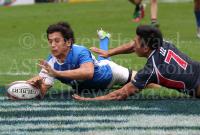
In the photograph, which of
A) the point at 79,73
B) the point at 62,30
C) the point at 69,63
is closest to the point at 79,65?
the point at 69,63

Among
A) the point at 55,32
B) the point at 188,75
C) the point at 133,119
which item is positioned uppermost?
the point at 55,32

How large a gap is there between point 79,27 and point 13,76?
707 centimetres

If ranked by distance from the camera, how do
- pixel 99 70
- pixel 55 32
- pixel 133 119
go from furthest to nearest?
pixel 99 70 → pixel 55 32 → pixel 133 119

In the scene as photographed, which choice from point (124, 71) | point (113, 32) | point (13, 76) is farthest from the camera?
point (113, 32)

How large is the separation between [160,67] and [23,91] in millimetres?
1672

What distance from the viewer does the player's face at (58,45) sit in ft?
15.7

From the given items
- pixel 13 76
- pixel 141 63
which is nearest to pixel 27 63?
pixel 13 76

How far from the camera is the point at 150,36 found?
4.42 m

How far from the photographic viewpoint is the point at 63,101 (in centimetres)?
480

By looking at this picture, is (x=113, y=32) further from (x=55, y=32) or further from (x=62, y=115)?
(x=62, y=115)

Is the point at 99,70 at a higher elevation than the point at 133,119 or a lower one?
higher

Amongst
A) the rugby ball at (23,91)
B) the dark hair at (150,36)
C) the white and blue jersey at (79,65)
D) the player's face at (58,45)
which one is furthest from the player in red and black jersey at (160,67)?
the rugby ball at (23,91)

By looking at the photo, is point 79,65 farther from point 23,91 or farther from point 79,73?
point 23,91

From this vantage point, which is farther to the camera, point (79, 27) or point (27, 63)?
point (79, 27)
